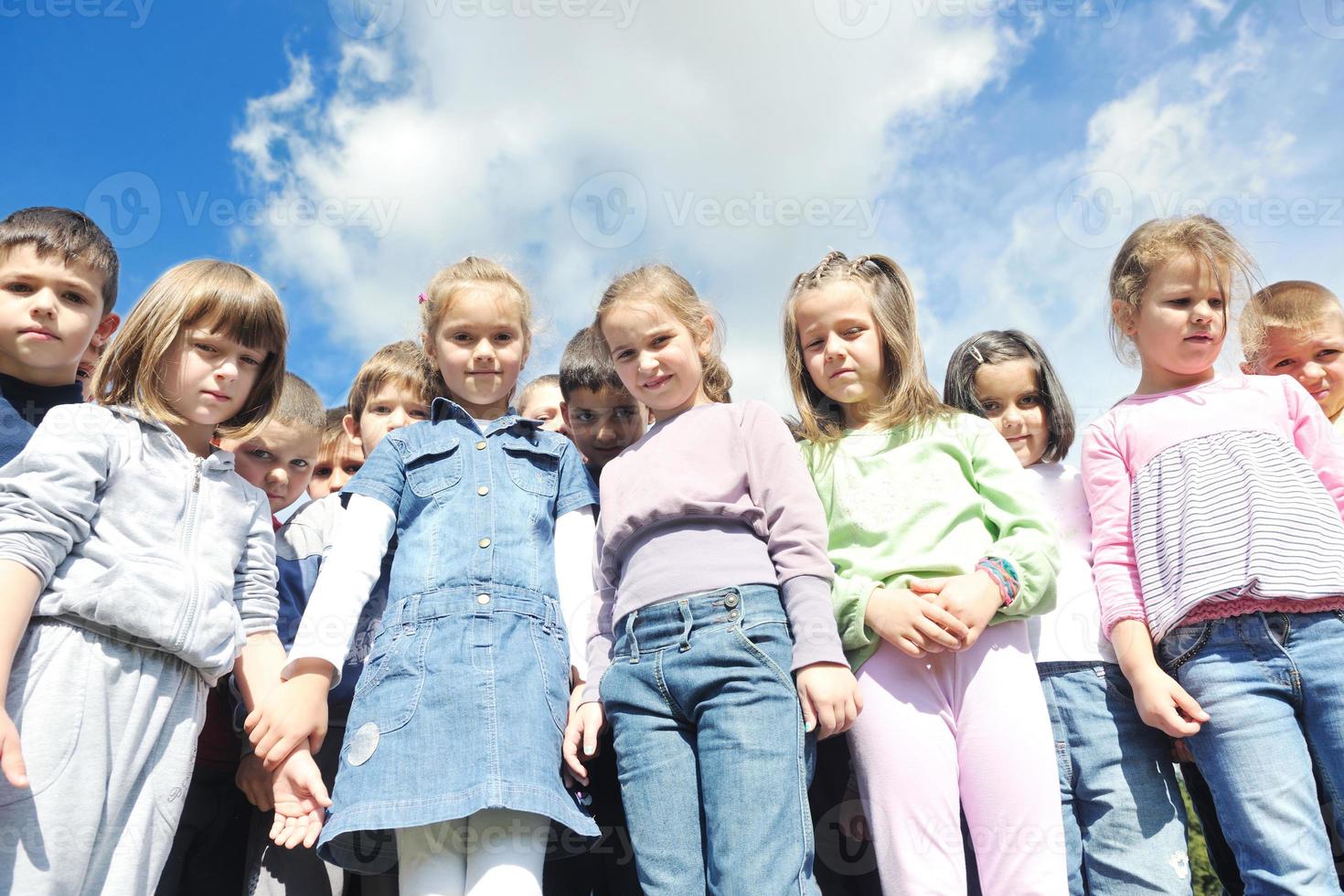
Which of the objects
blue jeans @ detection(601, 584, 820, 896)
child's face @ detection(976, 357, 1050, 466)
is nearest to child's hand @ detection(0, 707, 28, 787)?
blue jeans @ detection(601, 584, 820, 896)

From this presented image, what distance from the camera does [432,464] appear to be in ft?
9.78

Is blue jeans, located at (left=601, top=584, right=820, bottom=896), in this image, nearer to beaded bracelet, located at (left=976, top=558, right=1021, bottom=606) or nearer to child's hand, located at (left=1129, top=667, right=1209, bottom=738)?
beaded bracelet, located at (left=976, top=558, right=1021, bottom=606)

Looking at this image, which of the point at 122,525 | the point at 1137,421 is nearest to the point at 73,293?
the point at 122,525

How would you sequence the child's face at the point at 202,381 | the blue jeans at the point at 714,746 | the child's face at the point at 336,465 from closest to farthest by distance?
1. the blue jeans at the point at 714,746
2. the child's face at the point at 202,381
3. the child's face at the point at 336,465

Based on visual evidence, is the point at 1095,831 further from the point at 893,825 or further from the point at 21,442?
the point at 21,442

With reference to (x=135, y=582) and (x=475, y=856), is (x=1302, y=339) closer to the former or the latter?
(x=475, y=856)

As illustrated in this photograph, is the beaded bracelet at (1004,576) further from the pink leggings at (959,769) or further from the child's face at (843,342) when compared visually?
the child's face at (843,342)

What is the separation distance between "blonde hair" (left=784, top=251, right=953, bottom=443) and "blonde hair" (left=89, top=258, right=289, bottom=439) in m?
1.86

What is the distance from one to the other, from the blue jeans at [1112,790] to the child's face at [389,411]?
2786 mm

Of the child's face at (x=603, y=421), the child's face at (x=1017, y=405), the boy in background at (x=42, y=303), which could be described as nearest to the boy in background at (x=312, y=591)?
the child's face at (x=603, y=421)

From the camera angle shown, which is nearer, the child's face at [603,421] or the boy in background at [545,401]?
the child's face at [603,421]

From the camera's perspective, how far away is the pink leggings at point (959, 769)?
2.44m

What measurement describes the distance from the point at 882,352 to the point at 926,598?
3.27ft

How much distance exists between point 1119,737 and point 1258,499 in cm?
89
